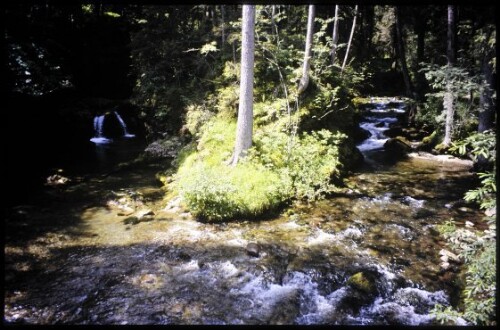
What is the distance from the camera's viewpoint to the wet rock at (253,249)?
7629 millimetres

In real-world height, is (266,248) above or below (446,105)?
below

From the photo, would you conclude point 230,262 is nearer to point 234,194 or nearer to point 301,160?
point 234,194

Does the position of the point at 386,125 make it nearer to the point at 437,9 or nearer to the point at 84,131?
the point at 437,9

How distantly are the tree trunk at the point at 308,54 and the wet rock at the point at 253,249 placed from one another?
7.87 metres

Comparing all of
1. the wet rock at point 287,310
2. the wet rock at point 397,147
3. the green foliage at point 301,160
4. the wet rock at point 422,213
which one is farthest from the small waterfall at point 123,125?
the wet rock at point 287,310

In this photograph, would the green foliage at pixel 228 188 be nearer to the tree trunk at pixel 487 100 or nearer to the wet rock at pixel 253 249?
the wet rock at pixel 253 249

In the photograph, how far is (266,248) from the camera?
7.91 m

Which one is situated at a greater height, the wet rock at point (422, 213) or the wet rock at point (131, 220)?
the wet rock at point (422, 213)

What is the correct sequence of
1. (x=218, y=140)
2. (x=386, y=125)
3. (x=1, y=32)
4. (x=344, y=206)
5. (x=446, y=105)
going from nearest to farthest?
(x=1, y=32)
(x=344, y=206)
(x=218, y=140)
(x=446, y=105)
(x=386, y=125)

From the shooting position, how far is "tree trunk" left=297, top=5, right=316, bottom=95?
12.2 meters

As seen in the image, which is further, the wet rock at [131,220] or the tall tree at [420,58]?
the tall tree at [420,58]

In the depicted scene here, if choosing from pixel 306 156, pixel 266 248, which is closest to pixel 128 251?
pixel 266 248

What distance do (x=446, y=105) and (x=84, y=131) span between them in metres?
22.5

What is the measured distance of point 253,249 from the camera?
305 inches
